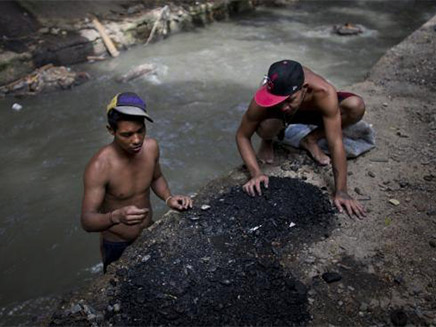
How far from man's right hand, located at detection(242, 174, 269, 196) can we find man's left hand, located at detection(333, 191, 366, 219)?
60 cm

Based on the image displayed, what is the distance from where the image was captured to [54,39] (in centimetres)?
880

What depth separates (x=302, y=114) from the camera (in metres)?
3.98

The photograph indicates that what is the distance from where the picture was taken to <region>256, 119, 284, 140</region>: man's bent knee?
12.7ft

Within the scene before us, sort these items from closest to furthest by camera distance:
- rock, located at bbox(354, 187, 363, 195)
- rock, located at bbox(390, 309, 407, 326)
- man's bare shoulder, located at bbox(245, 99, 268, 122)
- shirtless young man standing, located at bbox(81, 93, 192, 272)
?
rock, located at bbox(390, 309, 407, 326) → shirtless young man standing, located at bbox(81, 93, 192, 272) → man's bare shoulder, located at bbox(245, 99, 268, 122) → rock, located at bbox(354, 187, 363, 195)

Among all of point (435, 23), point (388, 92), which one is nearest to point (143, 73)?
point (388, 92)

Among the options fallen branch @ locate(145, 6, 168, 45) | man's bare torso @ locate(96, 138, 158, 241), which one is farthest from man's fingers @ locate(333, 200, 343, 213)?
fallen branch @ locate(145, 6, 168, 45)

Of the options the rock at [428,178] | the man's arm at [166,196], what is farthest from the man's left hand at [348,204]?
the man's arm at [166,196]

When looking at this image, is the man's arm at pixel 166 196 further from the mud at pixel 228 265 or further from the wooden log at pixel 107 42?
the wooden log at pixel 107 42

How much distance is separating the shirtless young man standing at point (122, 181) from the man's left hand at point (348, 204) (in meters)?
1.22

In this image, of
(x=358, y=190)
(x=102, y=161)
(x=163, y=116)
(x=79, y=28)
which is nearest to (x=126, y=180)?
(x=102, y=161)

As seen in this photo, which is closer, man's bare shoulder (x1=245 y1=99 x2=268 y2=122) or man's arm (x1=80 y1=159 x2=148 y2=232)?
man's arm (x1=80 y1=159 x2=148 y2=232)

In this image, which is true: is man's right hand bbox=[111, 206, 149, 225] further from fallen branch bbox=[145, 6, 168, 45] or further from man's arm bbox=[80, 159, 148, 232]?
fallen branch bbox=[145, 6, 168, 45]

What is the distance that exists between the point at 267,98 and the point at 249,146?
0.65 m

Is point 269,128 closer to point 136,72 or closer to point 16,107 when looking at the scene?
point 136,72
